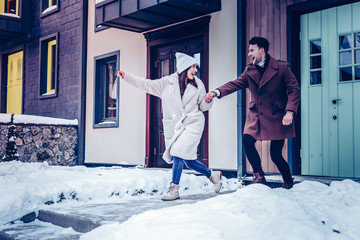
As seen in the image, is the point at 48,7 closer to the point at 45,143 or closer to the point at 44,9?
the point at 44,9

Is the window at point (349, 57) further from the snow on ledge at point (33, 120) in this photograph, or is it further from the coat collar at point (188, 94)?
the snow on ledge at point (33, 120)

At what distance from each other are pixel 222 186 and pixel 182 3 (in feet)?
10.7

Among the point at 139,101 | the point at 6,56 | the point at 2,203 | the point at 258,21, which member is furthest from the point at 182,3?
the point at 6,56

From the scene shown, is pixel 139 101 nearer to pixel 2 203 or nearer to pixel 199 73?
pixel 199 73

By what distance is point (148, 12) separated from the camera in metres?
8.14

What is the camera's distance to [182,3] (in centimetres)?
748

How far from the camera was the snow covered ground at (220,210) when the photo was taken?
3.36 m

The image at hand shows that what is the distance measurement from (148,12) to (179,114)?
134 inches

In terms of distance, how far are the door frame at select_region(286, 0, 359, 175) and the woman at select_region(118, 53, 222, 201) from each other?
1577 millimetres

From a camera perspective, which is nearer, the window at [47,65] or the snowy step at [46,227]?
the snowy step at [46,227]

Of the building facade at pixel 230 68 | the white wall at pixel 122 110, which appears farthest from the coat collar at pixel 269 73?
the white wall at pixel 122 110

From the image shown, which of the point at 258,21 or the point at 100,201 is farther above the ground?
the point at 258,21

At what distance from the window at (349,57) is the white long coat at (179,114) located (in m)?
2.11

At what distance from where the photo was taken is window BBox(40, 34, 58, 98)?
1287 cm
